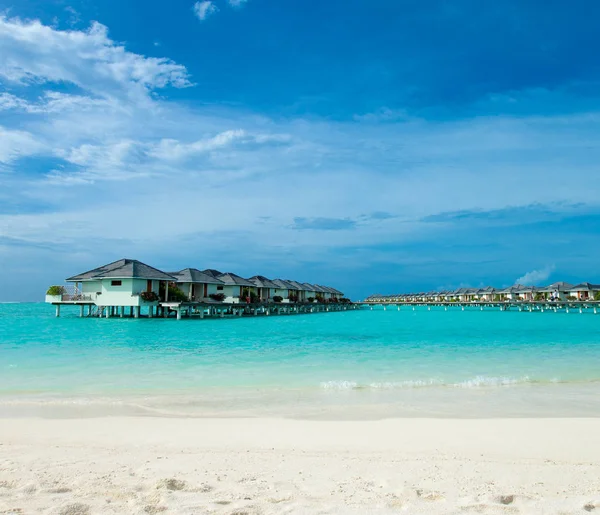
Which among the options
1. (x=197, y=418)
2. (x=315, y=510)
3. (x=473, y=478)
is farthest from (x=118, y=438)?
(x=473, y=478)

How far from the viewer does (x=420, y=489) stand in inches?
147

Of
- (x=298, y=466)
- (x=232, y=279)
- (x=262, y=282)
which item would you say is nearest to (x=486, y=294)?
(x=262, y=282)

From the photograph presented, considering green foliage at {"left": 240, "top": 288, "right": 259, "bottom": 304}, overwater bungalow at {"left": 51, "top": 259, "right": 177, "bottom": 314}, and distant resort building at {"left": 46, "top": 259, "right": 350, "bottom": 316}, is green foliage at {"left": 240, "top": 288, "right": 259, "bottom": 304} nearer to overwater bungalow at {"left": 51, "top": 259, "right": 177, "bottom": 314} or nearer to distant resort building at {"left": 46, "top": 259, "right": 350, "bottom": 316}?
distant resort building at {"left": 46, "top": 259, "right": 350, "bottom": 316}

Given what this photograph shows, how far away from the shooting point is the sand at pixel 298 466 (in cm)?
340

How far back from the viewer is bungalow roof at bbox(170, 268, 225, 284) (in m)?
38.8

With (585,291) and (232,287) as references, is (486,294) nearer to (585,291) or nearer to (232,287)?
(585,291)

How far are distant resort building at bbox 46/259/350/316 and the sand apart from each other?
2799 centimetres

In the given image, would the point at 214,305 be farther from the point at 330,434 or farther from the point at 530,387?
the point at 330,434

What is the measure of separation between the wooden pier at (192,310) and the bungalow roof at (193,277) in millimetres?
2197

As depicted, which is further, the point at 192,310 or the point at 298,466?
the point at 192,310

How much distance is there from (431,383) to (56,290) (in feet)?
116

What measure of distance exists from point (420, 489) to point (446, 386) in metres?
6.06

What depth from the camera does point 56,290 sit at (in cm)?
3731

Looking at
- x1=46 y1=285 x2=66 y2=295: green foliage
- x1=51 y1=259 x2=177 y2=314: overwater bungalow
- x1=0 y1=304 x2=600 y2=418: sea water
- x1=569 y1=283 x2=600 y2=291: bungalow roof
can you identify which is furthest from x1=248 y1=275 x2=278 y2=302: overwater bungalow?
x1=569 y1=283 x2=600 y2=291: bungalow roof
